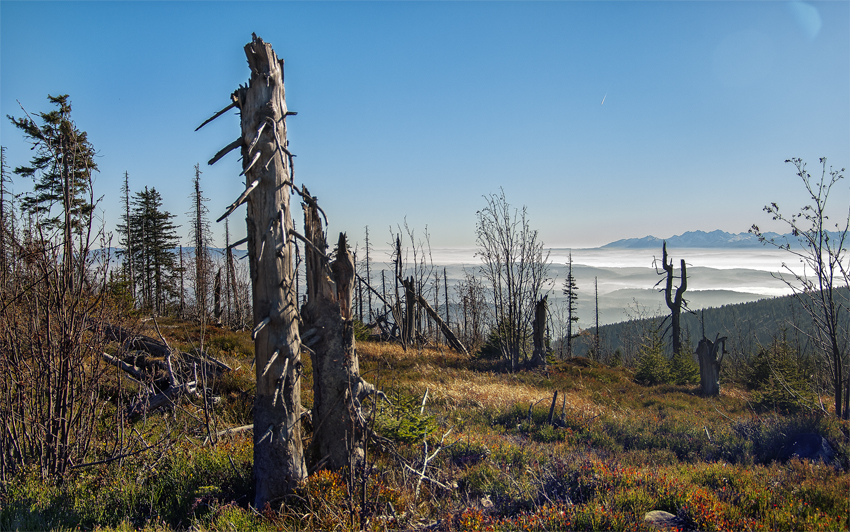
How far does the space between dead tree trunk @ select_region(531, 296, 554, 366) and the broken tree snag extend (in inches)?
650

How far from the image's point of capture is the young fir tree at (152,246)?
31672mm

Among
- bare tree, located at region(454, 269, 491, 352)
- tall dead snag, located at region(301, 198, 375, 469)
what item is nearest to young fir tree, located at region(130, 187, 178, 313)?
bare tree, located at region(454, 269, 491, 352)

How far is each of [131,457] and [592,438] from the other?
8181mm

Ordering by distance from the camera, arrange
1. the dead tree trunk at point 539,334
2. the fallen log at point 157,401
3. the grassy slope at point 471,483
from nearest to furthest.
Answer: the grassy slope at point 471,483, the fallen log at point 157,401, the dead tree trunk at point 539,334

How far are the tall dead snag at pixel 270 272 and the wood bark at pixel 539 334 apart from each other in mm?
16500

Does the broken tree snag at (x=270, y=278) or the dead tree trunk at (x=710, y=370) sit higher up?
the broken tree snag at (x=270, y=278)

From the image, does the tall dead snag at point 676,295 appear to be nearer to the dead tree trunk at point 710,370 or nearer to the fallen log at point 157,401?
the dead tree trunk at point 710,370

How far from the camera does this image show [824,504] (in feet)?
17.1

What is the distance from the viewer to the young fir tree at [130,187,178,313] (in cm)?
3167

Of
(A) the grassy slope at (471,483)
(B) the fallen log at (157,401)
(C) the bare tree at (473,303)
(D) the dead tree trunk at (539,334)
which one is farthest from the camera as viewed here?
(C) the bare tree at (473,303)

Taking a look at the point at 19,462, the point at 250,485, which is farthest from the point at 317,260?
the point at 19,462

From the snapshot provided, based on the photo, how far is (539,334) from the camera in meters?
20.0

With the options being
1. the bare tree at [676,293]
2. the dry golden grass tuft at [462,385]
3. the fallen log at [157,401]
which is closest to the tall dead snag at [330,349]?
the fallen log at [157,401]

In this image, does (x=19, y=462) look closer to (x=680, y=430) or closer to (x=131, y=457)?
(x=131, y=457)
